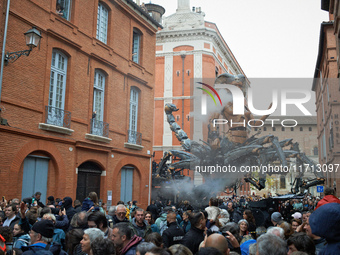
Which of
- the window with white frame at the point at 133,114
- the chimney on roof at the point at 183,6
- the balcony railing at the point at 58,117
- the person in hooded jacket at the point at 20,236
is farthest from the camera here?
the chimney on roof at the point at 183,6

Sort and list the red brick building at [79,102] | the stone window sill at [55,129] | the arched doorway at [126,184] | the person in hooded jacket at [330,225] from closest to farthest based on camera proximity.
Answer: the person in hooded jacket at [330,225]
the red brick building at [79,102]
the stone window sill at [55,129]
the arched doorway at [126,184]

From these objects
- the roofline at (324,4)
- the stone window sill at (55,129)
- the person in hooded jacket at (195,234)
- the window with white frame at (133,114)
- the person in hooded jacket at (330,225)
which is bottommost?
the person in hooded jacket at (195,234)

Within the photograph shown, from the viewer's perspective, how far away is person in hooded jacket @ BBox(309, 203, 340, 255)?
2.65 meters

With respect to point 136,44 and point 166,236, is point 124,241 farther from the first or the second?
point 136,44

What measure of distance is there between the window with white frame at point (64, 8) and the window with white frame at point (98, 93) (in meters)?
3.07

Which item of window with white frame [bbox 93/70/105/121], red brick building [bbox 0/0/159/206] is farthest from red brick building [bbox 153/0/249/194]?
window with white frame [bbox 93/70/105/121]

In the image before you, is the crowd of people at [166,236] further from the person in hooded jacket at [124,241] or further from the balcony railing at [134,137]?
the balcony railing at [134,137]

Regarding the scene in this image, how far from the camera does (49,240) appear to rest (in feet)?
14.3

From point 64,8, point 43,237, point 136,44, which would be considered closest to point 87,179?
point 64,8

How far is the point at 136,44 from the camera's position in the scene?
22500 mm

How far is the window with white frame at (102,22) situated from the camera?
19.0m

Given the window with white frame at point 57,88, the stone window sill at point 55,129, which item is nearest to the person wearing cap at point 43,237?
the stone window sill at point 55,129

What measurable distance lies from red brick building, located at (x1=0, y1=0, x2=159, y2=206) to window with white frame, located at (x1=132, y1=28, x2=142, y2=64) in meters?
0.06

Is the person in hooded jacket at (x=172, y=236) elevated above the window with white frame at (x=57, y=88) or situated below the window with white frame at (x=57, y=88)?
below
